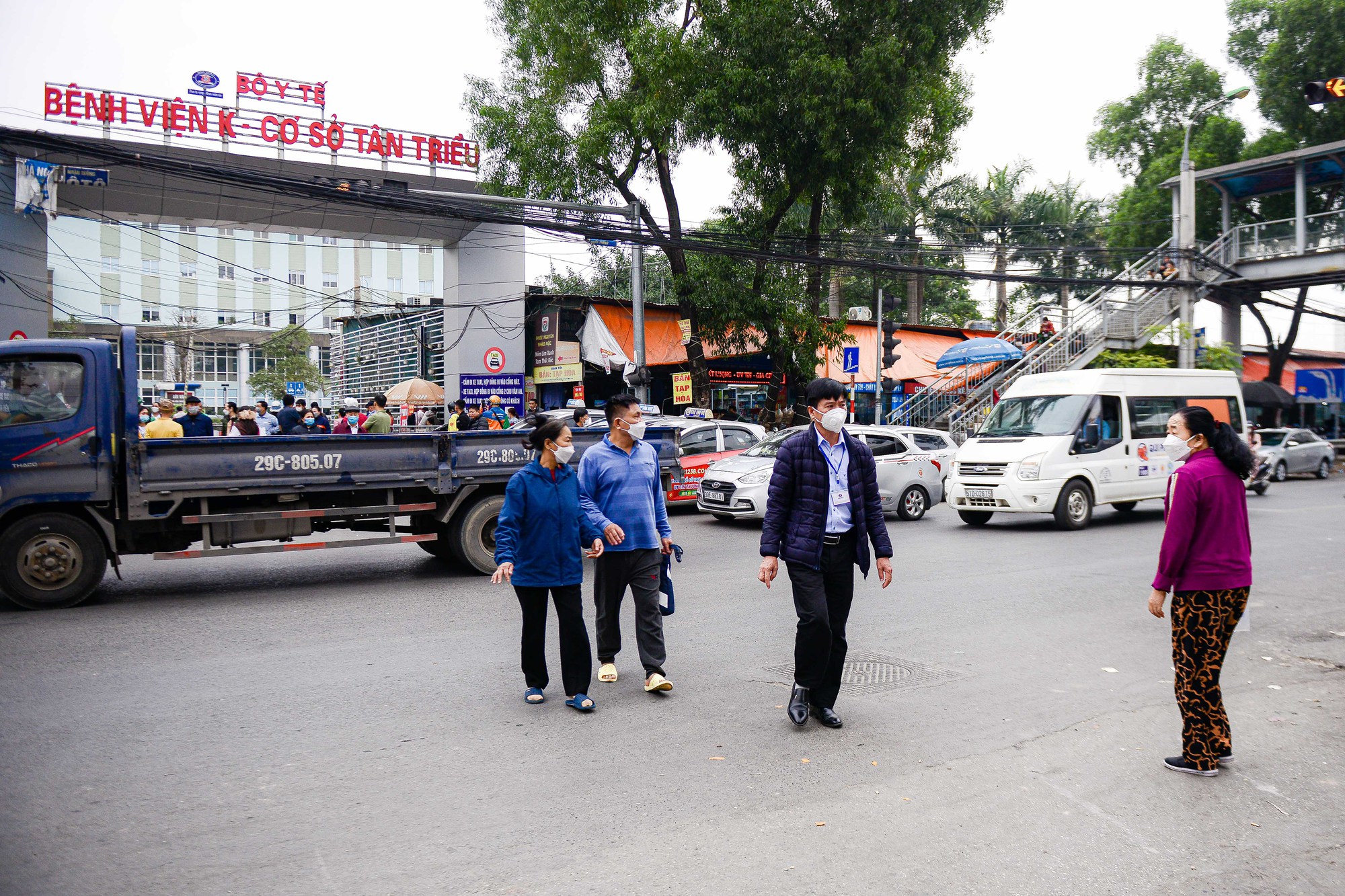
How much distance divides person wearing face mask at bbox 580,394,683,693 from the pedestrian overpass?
20988 mm

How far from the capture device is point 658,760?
470 centimetres

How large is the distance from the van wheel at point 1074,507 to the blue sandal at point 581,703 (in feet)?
34.9

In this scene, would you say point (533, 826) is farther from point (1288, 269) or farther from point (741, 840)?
point (1288, 269)

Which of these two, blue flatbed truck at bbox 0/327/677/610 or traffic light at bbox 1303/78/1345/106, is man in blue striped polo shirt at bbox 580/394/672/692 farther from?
traffic light at bbox 1303/78/1345/106

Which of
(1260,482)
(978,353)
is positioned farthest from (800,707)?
(978,353)

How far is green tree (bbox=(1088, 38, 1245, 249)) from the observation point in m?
32.9

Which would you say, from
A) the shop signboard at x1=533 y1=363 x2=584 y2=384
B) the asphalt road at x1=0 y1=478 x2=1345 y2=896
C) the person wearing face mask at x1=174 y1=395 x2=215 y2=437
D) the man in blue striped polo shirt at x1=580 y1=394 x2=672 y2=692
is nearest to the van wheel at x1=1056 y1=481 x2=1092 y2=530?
the asphalt road at x1=0 y1=478 x2=1345 y2=896

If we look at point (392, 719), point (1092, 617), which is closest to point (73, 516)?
point (392, 719)

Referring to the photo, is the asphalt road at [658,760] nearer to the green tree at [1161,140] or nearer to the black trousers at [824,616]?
the black trousers at [824,616]

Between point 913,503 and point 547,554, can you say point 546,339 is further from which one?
point 547,554

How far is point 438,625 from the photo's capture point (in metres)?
7.82

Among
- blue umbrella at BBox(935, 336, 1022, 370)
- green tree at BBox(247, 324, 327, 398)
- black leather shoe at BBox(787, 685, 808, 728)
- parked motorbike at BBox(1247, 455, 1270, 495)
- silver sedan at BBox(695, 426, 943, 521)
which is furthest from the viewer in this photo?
green tree at BBox(247, 324, 327, 398)

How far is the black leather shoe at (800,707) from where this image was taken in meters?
5.21

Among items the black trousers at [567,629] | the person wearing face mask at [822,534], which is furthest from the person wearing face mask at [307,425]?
the person wearing face mask at [822,534]
